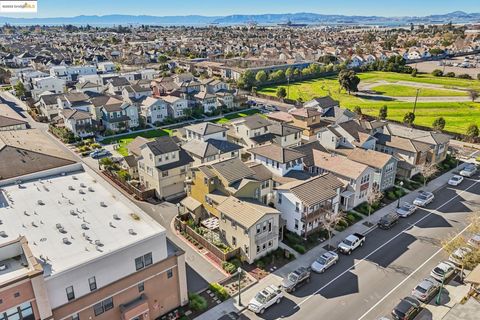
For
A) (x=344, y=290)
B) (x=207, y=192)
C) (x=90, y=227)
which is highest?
(x=90, y=227)

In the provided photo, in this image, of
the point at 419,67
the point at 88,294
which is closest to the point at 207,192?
the point at 88,294

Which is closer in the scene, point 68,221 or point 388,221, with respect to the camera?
point 68,221

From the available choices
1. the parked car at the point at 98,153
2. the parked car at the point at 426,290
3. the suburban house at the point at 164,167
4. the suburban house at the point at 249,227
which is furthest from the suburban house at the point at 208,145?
the parked car at the point at 426,290

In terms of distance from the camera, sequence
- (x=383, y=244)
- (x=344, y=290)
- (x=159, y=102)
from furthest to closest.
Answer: (x=159, y=102) → (x=383, y=244) → (x=344, y=290)

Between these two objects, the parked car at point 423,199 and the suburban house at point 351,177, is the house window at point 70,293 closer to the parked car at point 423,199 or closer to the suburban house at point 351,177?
the suburban house at point 351,177

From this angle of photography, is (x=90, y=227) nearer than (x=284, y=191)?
Yes

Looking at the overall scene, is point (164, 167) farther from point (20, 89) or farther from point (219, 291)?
point (20, 89)

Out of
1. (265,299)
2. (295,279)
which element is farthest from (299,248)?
(265,299)

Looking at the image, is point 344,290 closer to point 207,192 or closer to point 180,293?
point 180,293
